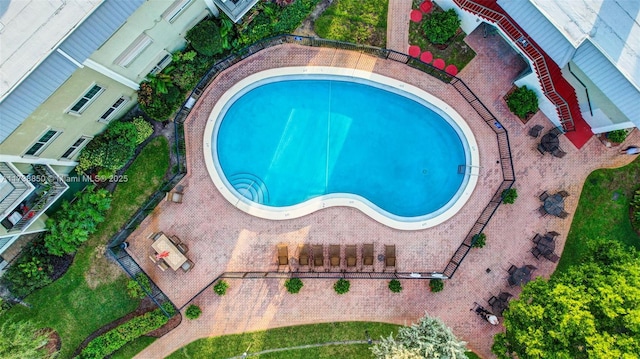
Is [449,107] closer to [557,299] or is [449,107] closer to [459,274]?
[459,274]

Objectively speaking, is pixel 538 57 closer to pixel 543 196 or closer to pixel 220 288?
pixel 543 196

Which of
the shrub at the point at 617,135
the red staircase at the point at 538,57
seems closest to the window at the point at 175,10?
the red staircase at the point at 538,57

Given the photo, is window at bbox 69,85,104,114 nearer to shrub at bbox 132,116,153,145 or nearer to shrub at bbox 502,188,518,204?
shrub at bbox 132,116,153,145

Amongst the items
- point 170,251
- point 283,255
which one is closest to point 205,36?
point 170,251

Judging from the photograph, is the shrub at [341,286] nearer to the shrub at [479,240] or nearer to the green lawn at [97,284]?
the shrub at [479,240]

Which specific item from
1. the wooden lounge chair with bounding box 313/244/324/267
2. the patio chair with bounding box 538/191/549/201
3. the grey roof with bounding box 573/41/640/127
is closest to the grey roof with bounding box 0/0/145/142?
the wooden lounge chair with bounding box 313/244/324/267

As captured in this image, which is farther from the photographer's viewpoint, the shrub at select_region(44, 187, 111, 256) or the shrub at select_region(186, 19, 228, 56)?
the shrub at select_region(44, 187, 111, 256)
